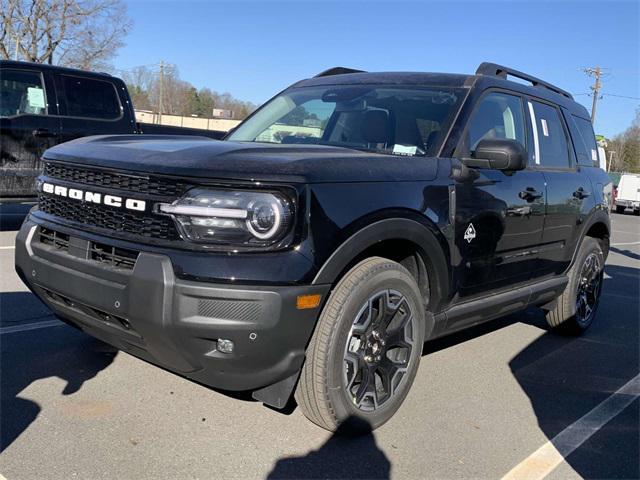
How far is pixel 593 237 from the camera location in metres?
5.70

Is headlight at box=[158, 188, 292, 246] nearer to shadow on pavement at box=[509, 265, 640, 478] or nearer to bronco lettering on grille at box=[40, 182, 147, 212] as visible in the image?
bronco lettering on grille at box=[40, 182, 147, 212]

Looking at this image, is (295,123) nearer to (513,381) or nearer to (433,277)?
(433,277)

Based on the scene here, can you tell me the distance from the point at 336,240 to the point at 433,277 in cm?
93

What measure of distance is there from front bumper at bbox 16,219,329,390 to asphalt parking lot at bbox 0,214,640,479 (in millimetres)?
407

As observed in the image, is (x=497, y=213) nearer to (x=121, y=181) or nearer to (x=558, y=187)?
(x=558, y=187)

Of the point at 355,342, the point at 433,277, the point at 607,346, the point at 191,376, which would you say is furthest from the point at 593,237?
the point at 191,376

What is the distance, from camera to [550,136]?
488cm

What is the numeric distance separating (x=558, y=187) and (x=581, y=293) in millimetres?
1354

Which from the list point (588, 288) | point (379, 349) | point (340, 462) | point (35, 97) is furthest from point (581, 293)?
point (35, 97)

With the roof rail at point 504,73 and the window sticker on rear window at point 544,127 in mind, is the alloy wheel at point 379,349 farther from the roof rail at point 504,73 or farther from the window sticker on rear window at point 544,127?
the window sticker on rear window at point 544,127

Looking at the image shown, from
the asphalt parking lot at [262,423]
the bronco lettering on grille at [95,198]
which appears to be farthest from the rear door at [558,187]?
the bronco lettering on grille at [95,198]

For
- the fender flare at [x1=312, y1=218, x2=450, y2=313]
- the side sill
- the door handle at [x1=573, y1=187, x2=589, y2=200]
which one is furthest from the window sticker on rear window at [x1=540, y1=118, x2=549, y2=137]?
the fender flare at [x1=312, y1=218, x2=450, y2=313]

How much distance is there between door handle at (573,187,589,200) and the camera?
498 centimetres

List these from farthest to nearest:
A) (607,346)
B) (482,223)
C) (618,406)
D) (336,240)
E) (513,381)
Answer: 1. (607,346)
2. (513,381)
3. (618,406)
4. (482,223)
5. (336,240)
